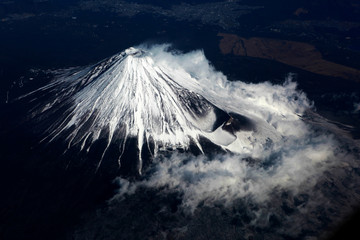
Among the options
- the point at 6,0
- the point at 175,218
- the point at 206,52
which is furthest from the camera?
the point at 6,0

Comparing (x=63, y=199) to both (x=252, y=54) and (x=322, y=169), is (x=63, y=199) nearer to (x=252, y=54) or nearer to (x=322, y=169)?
(x=322, y=169)

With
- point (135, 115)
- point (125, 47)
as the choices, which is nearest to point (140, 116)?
point (135, 115)

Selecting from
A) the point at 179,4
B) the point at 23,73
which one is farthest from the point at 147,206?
the point at 179,4

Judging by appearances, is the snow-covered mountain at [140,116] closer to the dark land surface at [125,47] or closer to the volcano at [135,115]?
the volcano at [135,115]

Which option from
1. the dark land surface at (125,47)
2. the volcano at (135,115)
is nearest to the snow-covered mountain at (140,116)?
the volcano at (135,115)

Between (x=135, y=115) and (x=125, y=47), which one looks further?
(x=125, y=47)

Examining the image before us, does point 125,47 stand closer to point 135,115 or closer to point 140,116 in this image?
point 135,115
